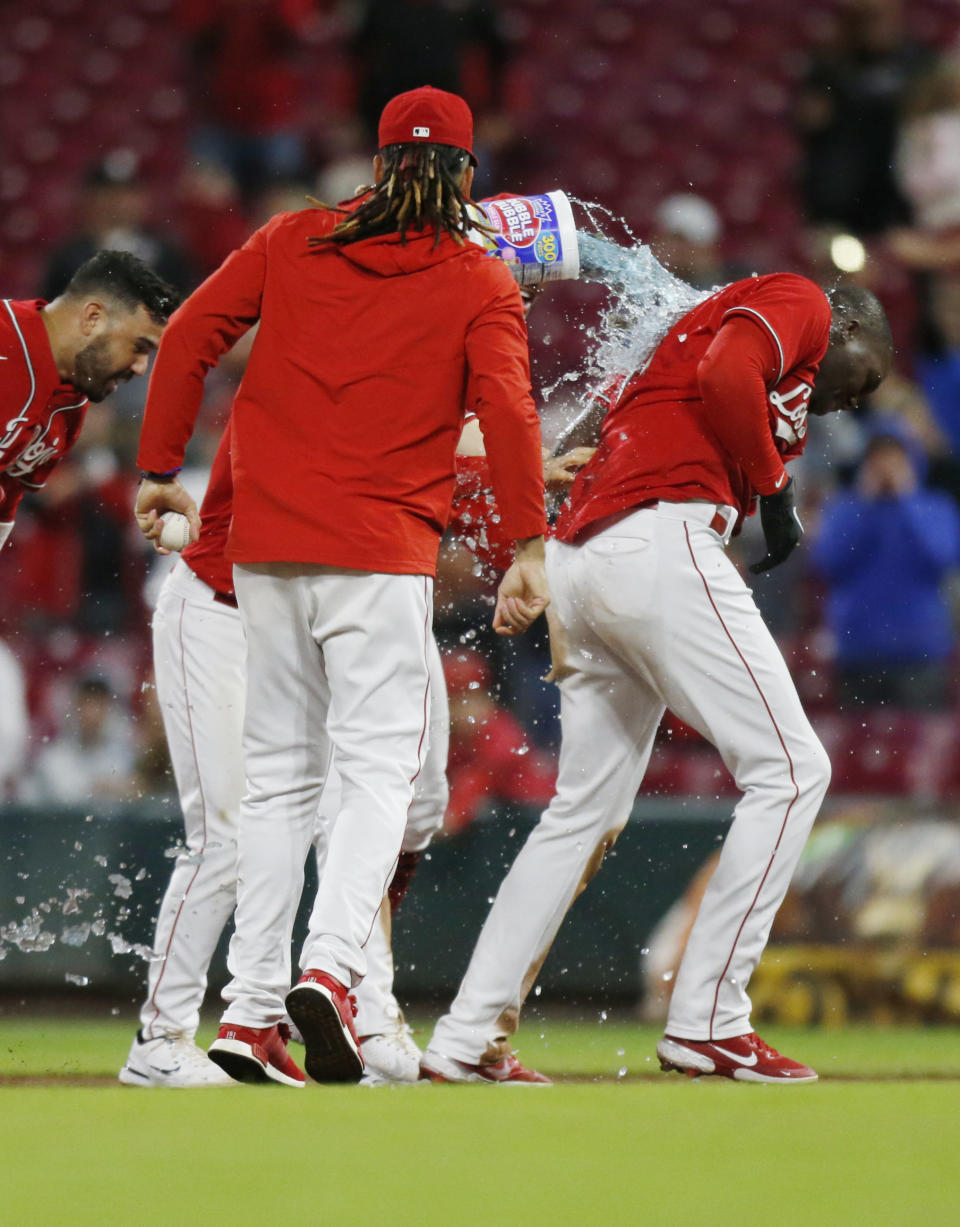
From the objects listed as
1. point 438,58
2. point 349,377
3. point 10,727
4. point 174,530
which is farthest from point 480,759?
point 438,58

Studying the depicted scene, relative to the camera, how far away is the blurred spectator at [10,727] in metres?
7.11

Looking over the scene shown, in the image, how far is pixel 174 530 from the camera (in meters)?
4.03

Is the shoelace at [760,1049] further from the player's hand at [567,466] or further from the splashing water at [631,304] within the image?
the splashing water at [631,304]

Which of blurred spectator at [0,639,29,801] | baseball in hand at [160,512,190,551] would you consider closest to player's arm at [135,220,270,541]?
baseball in hand at [160,512,190,551]

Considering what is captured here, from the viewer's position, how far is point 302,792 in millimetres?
3877

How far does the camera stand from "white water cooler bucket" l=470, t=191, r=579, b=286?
178 inches

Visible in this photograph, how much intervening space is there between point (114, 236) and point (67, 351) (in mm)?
4529

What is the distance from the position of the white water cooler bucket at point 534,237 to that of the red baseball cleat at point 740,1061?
1903 millimetres

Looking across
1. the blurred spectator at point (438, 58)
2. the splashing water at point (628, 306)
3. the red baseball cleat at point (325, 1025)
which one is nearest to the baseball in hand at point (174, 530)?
the red baseball cleat at point (325, 1025)

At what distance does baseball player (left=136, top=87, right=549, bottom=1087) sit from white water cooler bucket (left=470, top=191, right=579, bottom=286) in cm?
62

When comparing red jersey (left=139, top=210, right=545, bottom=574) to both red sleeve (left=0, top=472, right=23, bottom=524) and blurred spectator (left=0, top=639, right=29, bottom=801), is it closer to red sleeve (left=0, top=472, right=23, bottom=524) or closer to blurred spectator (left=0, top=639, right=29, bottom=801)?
red sleeve (left=0, top=472, right=23, bottom=524)

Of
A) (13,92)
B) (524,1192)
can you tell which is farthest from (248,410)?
(13,92)

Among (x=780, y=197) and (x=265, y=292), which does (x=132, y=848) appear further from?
(x=780, y=197)

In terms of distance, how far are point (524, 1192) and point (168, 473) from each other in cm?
188
